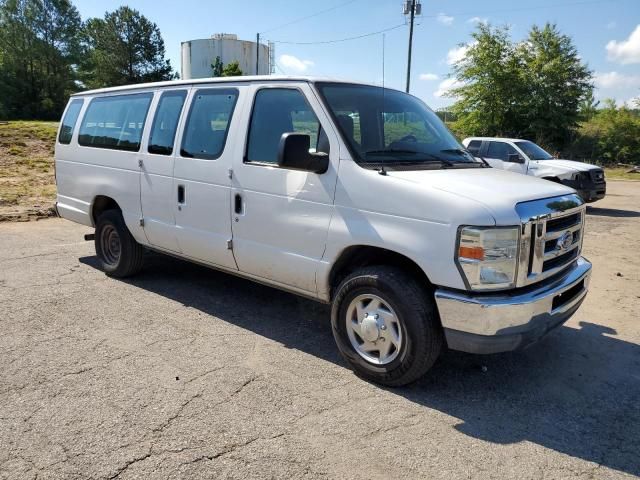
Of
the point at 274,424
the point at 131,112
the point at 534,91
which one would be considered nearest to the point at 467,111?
the point at 534,91

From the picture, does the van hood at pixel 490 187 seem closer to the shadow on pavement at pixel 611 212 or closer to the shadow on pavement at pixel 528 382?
the shadow on pavement at pixel 528 382

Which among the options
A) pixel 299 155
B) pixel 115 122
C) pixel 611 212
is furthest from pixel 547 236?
pixel 611 212

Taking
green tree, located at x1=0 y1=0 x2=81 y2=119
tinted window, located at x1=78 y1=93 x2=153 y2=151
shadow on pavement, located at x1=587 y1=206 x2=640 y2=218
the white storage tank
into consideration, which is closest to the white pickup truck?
shadow on pavement, located at x1=587 y1=206 x2=640 y2=218

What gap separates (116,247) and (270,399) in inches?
142

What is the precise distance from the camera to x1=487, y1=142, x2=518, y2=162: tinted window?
13.9 meters

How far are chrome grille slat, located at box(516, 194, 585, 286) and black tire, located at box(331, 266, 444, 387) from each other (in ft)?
2.09

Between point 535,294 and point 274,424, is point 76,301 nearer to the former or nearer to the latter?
point 274,424

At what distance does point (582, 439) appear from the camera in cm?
315

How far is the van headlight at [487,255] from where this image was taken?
320cm

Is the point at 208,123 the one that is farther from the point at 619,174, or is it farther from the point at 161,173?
the point at 619,174

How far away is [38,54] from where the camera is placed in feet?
205

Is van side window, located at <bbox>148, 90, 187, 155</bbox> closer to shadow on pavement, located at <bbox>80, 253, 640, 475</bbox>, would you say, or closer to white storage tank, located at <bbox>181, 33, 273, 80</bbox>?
shadow on pavement, located at <bbox>80, 253, 640, 475</bbox>

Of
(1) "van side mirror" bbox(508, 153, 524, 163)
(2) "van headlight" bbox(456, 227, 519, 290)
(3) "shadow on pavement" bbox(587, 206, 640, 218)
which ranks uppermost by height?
(1) "van side mirror" bbox(508, 153, 524, 163)

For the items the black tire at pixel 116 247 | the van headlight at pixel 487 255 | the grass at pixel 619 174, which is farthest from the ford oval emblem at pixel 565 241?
the grass at pixel 619 174
